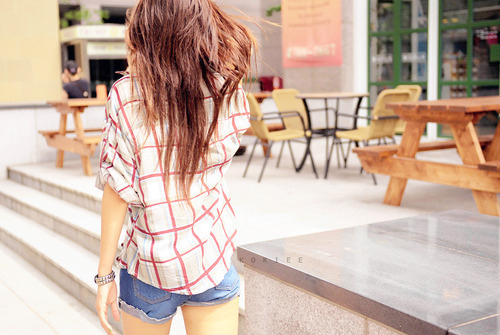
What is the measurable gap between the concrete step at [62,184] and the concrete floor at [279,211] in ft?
0.15

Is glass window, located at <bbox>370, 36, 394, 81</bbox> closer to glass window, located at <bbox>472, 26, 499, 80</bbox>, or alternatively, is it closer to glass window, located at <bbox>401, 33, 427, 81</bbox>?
glass window, located at <bbox>401, 33, 427, 81</bbox>

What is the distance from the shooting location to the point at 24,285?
14.3ft

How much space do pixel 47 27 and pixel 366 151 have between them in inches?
258

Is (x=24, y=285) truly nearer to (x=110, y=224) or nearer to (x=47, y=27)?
(x=110, y=224)

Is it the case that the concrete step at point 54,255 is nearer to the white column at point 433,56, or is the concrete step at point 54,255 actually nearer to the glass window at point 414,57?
the white column at point 433,56

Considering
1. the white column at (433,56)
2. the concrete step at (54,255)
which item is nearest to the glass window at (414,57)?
the white column at (433,56)

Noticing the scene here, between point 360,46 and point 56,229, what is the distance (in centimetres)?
621

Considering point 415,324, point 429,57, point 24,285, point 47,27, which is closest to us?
point 415,324

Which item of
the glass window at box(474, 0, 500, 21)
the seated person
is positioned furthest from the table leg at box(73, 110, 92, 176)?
the glass window at box(474, 0, 500, 21)

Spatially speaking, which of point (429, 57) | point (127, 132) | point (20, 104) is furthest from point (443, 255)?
point (429, 57)

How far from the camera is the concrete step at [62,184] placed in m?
5.36

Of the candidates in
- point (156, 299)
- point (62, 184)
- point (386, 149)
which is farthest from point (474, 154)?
point (62, 184)

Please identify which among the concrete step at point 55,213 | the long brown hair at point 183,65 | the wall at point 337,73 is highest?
the wall at point 337,73

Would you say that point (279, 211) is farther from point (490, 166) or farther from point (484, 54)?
point (484, 54)
